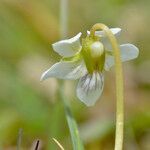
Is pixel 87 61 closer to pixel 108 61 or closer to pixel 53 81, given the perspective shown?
pixel 108 61

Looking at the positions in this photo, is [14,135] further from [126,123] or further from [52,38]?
[52,38]

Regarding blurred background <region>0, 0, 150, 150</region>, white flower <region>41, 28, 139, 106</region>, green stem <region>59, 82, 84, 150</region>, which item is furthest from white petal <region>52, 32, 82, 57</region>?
blurred background <region>0, 0, 150, 150</region>

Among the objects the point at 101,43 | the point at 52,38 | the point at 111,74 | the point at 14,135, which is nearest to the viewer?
the point at 101,43

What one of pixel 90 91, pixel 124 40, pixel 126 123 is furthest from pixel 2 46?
pixel 90 91

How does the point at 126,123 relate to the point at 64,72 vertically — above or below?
below

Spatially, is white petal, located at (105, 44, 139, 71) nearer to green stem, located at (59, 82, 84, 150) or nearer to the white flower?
the white flower

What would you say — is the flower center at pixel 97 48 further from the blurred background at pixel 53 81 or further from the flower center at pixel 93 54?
the blurred background at pixel 53 81
